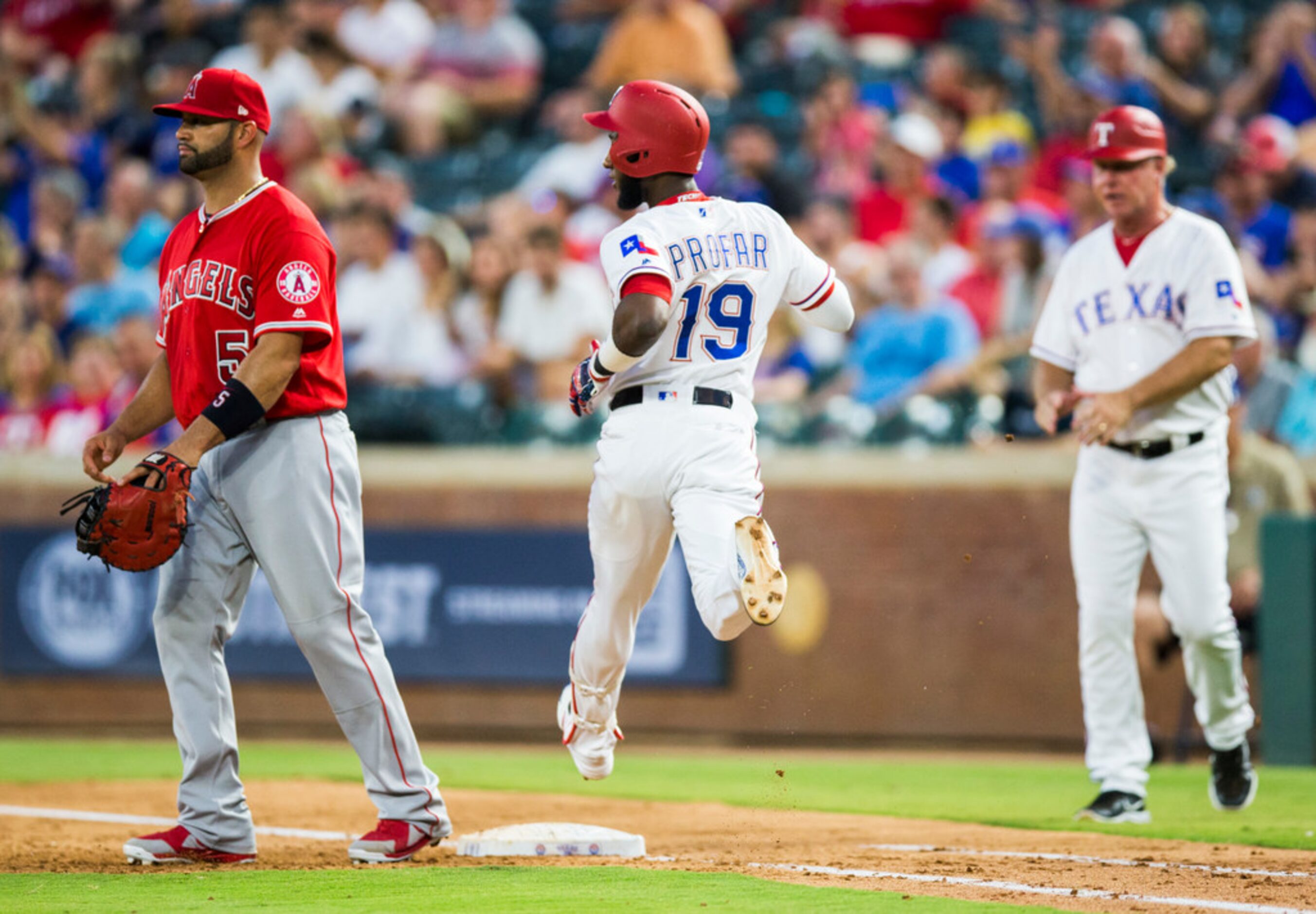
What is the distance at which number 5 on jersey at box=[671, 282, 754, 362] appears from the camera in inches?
194

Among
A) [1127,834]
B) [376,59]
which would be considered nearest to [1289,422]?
[1127,834]

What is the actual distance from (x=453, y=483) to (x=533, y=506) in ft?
1.65

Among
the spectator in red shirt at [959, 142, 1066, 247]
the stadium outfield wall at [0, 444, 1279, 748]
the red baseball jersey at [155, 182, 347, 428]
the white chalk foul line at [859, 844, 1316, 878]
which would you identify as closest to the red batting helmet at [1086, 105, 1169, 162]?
the white chalk foul line at [859, 844, 1316, 878]

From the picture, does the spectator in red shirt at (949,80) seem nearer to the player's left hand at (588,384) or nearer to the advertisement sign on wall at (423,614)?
the advertisement sign on wall at (423,614)

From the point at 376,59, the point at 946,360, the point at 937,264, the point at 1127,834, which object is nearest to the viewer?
the point at 1127,834

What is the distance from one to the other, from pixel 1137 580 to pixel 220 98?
3443 millimetres

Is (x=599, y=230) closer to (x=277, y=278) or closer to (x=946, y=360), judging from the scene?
(x=946, y=360)

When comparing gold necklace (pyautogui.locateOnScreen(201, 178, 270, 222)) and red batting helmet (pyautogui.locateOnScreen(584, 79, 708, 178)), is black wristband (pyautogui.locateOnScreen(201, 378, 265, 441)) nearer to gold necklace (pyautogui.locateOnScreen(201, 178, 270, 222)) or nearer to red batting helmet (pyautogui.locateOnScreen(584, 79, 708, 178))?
gold necklace (pyautogui.locateOnScreen(201, 178, 270, 222))

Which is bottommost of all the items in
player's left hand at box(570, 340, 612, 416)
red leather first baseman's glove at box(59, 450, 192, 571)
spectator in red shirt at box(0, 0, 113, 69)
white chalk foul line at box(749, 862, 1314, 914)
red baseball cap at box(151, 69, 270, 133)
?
white chalk foul line at box(749, 862, 1314, 914)

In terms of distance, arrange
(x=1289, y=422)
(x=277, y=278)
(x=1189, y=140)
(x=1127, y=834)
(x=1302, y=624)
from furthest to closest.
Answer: (x=1189, y=140) < (x=1289, y=422) < (x=1302, y=624) < (x=1127, y=834) < (x=277, y=278)

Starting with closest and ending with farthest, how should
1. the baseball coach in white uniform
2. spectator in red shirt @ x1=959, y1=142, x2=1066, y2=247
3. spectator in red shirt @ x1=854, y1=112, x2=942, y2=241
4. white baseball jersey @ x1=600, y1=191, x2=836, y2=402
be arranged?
white baseball jersey @ x1=600, y1=191, x2=836, y2=402, the baseball coach in white uniform, spectator in red shirt @ x1=959, y1=142, x2=1066, y2=247, spectator in red shirt @ x1=854, y1=112, x2=942, y2=241

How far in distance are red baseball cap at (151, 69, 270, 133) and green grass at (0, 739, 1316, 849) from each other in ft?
11.0

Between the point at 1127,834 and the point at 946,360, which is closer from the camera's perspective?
the point at 1127,834

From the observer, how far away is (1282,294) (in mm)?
9320
